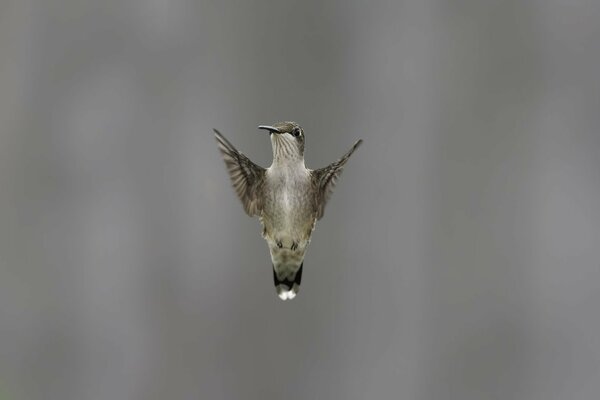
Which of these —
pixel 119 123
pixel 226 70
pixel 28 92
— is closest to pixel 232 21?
pixel 226 70

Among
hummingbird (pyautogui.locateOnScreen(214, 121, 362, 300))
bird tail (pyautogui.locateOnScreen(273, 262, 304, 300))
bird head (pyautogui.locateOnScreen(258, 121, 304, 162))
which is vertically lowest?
bird tail (pyautogui.locateOnScreen(273, 262, 304, 300))

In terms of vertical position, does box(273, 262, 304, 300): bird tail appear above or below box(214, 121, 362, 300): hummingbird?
below

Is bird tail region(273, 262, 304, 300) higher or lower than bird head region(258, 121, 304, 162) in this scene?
lower

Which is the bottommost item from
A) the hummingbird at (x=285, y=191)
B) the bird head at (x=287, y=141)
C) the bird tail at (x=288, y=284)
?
the bird tail at (x=288, y=284)

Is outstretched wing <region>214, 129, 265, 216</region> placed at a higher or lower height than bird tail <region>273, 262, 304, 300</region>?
higher

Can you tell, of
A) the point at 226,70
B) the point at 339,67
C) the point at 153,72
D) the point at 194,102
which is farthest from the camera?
the point at 153,72

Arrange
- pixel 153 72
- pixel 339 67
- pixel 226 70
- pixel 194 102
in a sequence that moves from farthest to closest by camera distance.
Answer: pixel 153 72, pixel 194 102, pixel 226 70, pixel 339 67

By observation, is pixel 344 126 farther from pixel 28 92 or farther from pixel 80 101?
pixel 28 92

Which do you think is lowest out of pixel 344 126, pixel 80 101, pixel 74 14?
pixel 344 126
